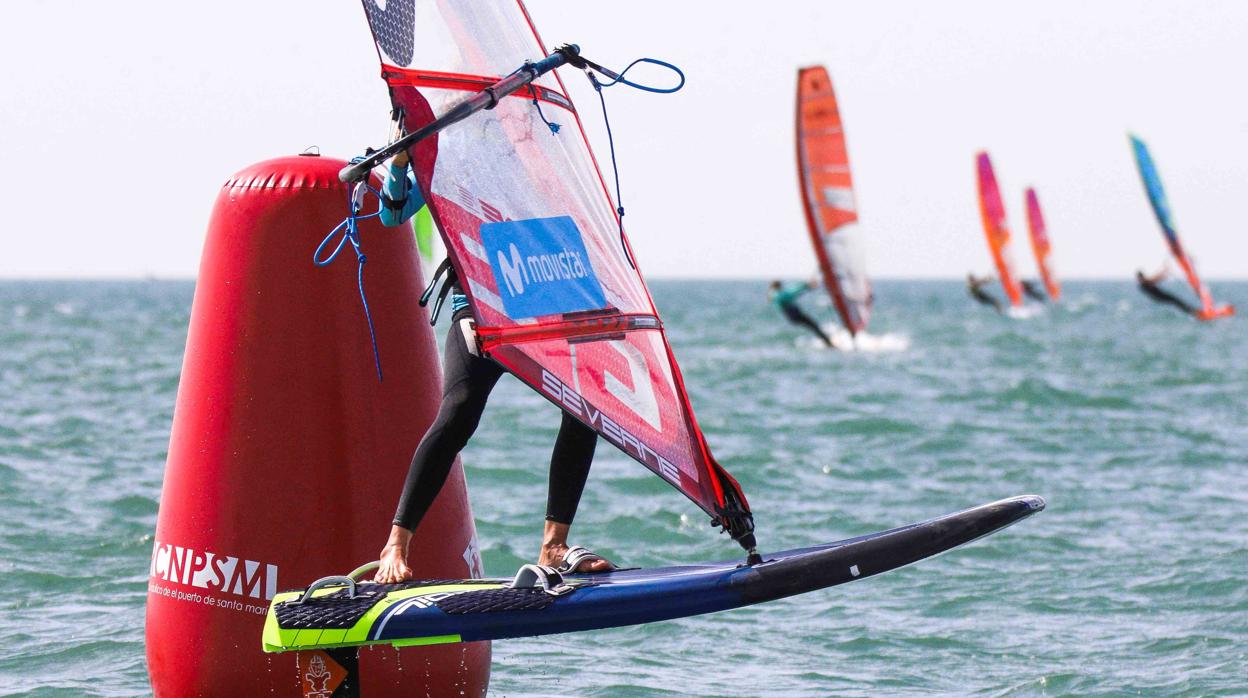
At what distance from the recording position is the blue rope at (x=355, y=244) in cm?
378

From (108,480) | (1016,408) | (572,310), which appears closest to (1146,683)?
(572,310)

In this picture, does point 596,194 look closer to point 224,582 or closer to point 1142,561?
point 224,582

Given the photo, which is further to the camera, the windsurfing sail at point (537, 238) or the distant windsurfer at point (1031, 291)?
the distant windsurfer at point (1031, 291)

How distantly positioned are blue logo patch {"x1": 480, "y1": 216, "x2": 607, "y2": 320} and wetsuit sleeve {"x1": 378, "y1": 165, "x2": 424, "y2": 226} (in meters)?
0.22

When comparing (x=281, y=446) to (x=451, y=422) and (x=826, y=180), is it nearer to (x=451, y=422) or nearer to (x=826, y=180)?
(x=451, y=422)

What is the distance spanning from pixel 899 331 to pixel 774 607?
34.4 metres

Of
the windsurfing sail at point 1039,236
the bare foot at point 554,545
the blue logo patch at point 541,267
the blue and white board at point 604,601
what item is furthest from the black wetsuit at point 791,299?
the windsurfing sail at point 1039,236

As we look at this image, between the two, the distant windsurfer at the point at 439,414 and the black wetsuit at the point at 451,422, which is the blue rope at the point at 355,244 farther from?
the black wetsuit at the point at 451,422

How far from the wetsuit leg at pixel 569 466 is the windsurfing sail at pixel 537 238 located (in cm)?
23

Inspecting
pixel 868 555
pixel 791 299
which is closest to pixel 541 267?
pixel 868 555

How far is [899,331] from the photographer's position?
40.1 m

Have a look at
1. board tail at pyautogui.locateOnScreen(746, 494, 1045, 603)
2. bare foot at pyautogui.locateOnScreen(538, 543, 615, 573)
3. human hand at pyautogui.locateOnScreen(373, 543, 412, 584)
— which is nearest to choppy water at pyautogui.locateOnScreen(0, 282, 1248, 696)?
bare foot at pyautogui.locateOnScreen(538, 543, 615, 573)

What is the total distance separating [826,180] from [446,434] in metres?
19.9

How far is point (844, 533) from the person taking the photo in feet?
26.0
